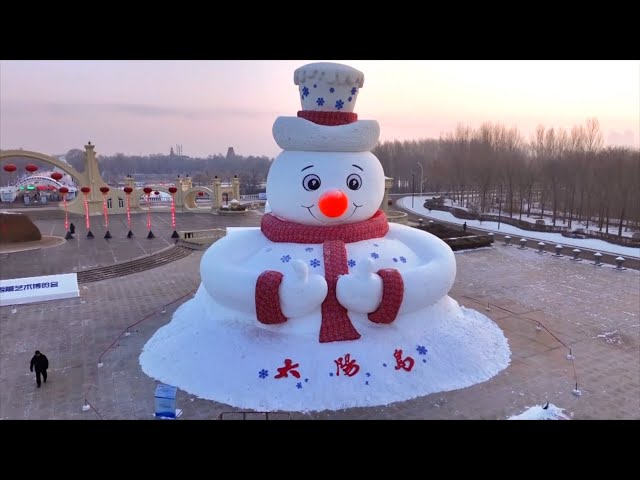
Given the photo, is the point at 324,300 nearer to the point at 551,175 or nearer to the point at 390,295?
the point at 390,295

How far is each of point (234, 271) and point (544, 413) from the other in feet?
20.5

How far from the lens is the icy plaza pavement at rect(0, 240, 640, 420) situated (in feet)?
28.0

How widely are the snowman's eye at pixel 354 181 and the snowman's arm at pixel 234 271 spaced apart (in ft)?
8.08

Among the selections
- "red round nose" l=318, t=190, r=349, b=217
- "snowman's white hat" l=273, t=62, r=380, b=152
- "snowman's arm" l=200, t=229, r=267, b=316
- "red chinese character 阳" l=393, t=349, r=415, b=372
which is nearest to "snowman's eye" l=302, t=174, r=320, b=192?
"red round nose" l=318, t=190, r=349, b=217

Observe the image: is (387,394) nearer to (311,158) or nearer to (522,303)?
(311,158)

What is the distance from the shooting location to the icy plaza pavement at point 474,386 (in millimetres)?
8547

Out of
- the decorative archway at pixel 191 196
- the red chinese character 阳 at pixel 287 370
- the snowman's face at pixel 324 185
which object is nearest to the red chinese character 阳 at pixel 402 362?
the red chinese character 阳 at pixel 287 370

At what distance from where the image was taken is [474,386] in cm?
924

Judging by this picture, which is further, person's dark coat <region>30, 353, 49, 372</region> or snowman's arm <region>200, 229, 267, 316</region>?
person's dark coat <region>30, 353, 49, 372</region>

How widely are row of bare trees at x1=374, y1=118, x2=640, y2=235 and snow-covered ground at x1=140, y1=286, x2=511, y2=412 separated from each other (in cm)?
2573

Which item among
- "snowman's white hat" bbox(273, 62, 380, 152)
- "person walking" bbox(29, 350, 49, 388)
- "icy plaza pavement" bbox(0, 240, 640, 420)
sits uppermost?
"snowman's white hat" bbox(273, 62, 380, 152)

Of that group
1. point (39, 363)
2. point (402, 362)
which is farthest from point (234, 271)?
point (39, 363)

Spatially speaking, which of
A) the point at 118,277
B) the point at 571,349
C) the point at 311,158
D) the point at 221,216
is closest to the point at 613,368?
the point at 571,349

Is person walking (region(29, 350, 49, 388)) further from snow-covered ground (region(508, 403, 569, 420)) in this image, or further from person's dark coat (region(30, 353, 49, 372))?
snow-covered ground (region(508, 403, 569, 420))
